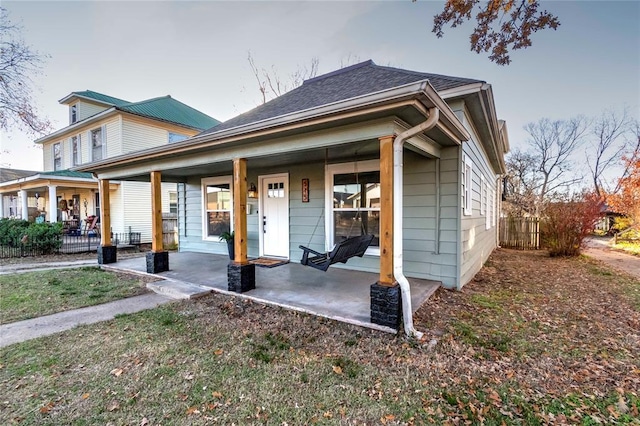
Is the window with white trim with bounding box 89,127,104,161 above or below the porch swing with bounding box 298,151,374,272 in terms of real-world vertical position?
above

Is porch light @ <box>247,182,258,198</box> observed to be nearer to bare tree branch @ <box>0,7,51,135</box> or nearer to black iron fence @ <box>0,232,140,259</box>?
black iron fence @ <box>0,232,140,259</box>

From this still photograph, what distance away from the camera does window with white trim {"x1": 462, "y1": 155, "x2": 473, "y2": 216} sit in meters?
5.28

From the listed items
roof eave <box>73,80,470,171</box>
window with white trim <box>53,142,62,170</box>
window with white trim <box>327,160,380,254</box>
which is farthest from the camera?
window with white trim <box>53,142,62,170</box>

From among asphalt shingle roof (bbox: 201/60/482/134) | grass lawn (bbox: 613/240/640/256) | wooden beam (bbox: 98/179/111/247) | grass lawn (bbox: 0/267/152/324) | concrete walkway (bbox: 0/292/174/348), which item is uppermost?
asphalt shingle roof (bbox: 201/60/482/134)

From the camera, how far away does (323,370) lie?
2564 mm

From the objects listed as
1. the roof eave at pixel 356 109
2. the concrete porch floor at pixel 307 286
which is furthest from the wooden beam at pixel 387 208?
the concrete porch floor at pixel 307 286

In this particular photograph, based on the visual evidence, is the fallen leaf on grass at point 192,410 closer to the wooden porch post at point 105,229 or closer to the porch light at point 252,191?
the porch light at point 252,191

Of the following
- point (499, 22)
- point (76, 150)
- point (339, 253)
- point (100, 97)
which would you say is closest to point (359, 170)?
point (339, 253)

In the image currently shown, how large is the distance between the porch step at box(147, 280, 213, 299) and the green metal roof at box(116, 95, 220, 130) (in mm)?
9832

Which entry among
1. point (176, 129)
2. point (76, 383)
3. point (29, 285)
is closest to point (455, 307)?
point (76, 383)

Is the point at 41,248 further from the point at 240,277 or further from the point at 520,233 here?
the point at 520,233

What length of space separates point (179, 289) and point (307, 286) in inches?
83.0

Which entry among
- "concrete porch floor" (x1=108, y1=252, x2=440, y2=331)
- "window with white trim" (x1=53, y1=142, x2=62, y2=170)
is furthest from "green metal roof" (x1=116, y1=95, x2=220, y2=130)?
"concrete porch floor" (x1=108, y1=252, x2=440, y2=331)

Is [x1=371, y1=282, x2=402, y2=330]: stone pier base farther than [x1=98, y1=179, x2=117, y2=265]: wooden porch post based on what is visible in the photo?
No
